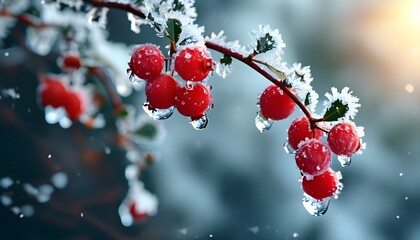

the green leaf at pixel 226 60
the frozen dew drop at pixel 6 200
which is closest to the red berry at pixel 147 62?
the green leaf at pixel 226 60

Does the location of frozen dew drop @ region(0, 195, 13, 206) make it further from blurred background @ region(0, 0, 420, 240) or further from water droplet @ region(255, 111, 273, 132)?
water droplet @ region(255, 111, 273, 132)

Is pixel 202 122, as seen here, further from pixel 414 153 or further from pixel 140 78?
pixel 414 153

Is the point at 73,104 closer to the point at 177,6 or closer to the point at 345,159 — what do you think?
the point at 177,6

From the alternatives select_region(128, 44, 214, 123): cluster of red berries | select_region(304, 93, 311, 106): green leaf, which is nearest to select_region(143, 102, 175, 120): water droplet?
select_region(128, 44, 214, 123): cluster of red berries

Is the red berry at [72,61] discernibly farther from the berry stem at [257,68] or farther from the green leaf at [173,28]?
the green leaf at [173,28]

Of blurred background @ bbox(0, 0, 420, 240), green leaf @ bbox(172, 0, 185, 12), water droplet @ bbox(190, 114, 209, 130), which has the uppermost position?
blurred background @ bbox(0, 0, 420, 240)
